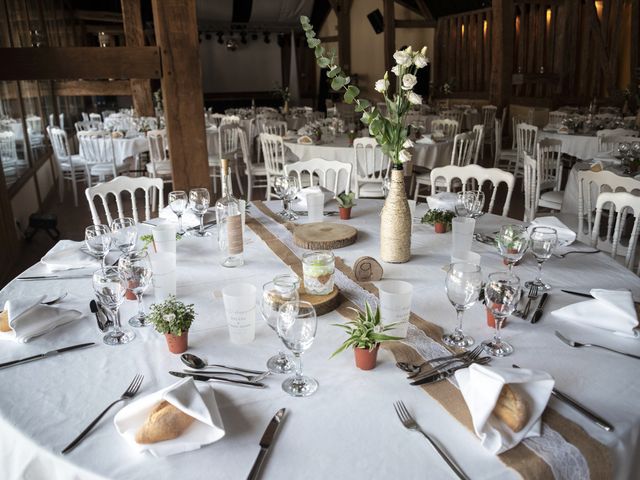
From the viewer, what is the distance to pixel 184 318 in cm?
131

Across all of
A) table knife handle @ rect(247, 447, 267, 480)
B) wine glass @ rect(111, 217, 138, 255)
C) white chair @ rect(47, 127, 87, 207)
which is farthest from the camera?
white chair @ rect(47, 127, 87, 207)

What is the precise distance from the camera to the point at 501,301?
1311mm

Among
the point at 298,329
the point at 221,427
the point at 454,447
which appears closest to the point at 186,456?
the point at 221,427

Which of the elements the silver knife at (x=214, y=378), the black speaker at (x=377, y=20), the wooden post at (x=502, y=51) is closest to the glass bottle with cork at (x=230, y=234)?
the silver knife at (x=214, y=378)

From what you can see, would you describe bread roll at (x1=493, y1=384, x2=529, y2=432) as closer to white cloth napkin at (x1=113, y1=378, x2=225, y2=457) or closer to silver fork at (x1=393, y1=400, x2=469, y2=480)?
silver fork at (x1=393, y1=400, x2=469, y2=480)

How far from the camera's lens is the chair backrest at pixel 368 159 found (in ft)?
15.9

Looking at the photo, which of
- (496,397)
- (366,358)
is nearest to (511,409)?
(496,397)

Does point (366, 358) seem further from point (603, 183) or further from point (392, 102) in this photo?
point (603, 183)

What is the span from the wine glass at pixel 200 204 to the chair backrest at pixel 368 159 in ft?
8.88

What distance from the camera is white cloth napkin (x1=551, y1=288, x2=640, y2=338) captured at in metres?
1.39

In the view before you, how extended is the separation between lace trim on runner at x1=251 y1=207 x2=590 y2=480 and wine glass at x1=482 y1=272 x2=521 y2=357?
0.42 feet

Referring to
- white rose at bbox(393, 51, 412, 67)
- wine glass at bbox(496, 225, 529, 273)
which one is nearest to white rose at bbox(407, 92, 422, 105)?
white rose at bbox(393, 51, 412, 67)

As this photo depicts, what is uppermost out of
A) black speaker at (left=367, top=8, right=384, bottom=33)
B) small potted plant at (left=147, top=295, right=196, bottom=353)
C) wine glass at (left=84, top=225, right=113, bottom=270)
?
black speaker at (left=367, top=8, right=384, bottom=33)

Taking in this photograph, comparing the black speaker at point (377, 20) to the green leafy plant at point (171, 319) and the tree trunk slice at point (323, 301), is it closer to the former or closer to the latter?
the tree trunk slice at point (323, 301)
